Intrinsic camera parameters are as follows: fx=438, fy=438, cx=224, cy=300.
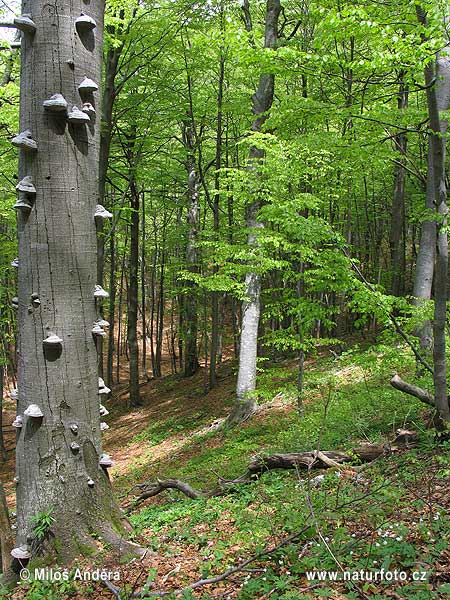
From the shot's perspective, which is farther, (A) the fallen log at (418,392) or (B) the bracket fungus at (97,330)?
(A) the fallen log at (418,392)

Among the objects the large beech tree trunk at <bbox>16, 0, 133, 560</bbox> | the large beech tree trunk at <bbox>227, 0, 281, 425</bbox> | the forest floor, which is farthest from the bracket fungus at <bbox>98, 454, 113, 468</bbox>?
the large beech tree trunk at <bbox>227, 0, 281, 425</bbox>

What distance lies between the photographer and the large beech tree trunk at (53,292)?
2688mm

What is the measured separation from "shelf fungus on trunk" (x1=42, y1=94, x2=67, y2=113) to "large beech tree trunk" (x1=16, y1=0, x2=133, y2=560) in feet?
0.17

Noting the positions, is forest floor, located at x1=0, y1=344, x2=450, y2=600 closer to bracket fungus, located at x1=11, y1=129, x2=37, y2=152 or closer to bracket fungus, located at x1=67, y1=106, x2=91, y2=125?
bracket fungus, located at x1=11, y1=129, x2=37, y2=152

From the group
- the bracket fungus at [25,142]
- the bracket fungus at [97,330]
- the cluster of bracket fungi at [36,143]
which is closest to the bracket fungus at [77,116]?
the cluster of bracket fungi at [36,143]

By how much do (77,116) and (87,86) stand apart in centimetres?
21

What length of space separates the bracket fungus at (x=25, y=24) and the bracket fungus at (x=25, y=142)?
603 millimetres

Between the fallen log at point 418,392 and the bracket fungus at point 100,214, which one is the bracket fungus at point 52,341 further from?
the fallen log at point 418,392

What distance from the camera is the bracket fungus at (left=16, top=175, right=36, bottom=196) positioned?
264 centimetres

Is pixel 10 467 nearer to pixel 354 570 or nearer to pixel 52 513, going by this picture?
pixel 52 513

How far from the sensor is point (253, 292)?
9.47 meters

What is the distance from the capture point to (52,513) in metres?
2.68

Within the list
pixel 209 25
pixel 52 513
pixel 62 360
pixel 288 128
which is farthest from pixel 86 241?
pixel 209 25

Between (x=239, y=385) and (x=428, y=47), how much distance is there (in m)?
7.30
